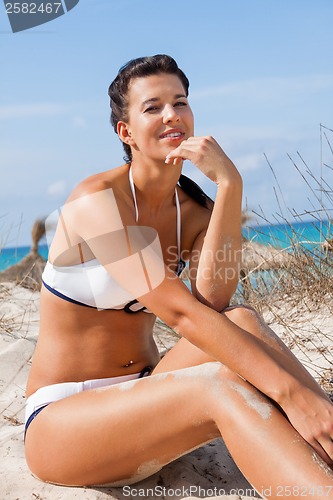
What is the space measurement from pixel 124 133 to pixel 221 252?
0.60 m

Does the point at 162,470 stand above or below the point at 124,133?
below

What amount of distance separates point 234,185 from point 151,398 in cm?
77

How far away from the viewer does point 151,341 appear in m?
2.57

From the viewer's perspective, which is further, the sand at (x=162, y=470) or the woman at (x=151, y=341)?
the sand at (x=162, y=470)

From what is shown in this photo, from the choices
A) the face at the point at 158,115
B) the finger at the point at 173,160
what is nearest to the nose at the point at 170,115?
the face at the point at 158,115

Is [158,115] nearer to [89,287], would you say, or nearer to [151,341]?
[89,287]

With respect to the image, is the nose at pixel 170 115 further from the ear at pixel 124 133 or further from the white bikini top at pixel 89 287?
the white bikini top at pixel 89 287

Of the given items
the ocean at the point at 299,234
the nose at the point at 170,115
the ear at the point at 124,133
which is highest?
the nose at the point at 170,115

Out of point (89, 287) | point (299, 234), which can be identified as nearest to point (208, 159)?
point (89, 287)

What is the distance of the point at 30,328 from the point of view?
4.56 m

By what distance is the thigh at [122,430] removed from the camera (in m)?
1.99

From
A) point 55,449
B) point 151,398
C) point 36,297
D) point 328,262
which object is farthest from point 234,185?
point 36,297

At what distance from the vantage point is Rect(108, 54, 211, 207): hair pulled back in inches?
94.0

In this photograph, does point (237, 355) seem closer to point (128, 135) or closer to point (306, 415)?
point (306, 415)
